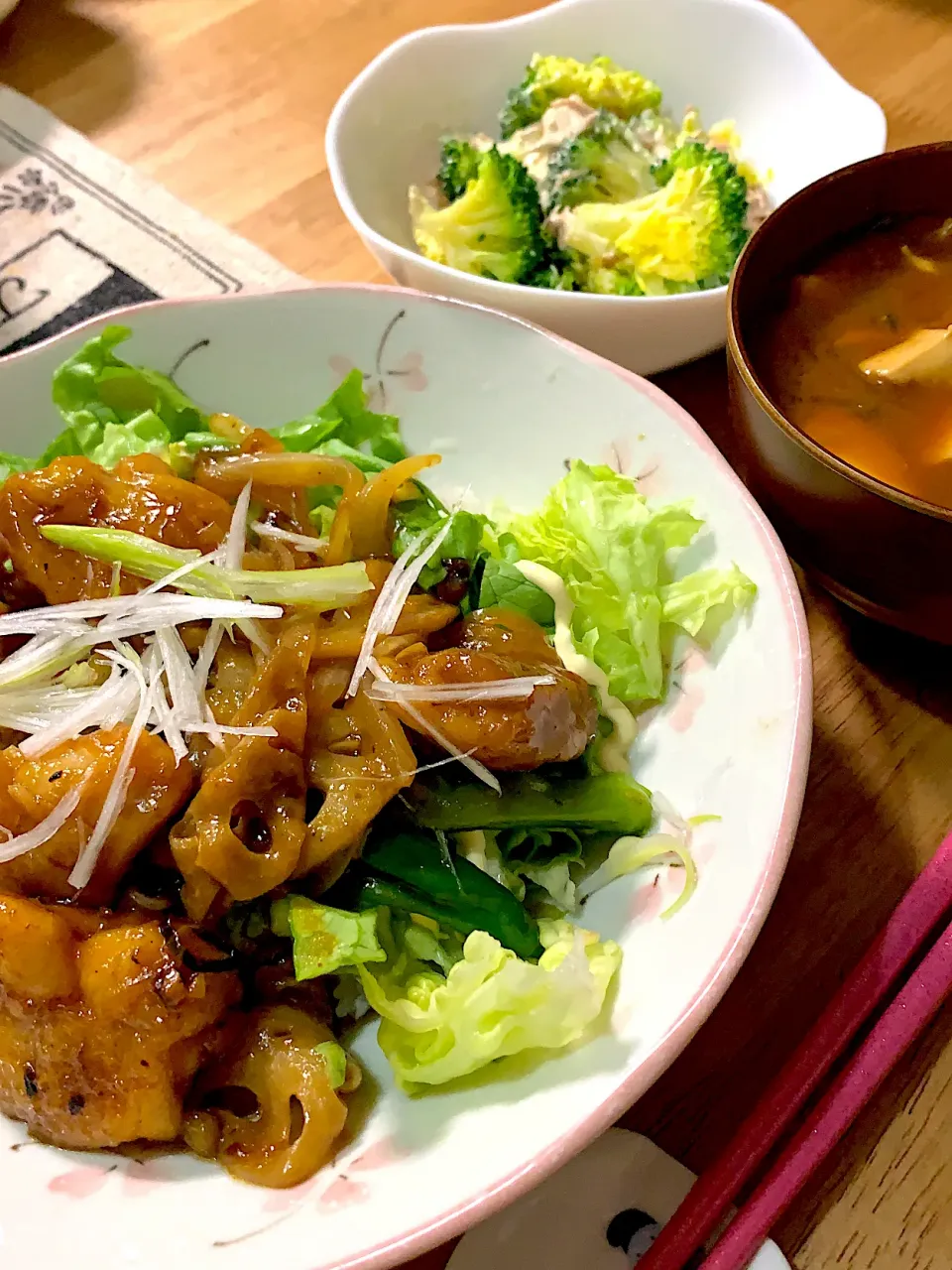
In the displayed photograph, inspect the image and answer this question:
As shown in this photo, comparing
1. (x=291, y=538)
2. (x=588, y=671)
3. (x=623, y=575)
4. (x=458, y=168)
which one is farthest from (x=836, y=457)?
(x=458, y=168)

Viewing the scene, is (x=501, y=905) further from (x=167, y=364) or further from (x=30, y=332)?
(x=30, y=332)

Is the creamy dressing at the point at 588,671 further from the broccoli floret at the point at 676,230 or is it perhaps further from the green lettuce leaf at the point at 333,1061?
the broccoli floret at the point at 676,230

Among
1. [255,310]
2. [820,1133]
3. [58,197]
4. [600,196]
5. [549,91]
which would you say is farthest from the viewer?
[58,197]

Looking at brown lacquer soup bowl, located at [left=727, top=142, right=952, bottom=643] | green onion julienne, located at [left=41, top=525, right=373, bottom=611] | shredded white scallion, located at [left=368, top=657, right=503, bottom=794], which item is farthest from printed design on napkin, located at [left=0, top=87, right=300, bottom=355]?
shredded white scallion, located at [left=368, top=657, right=503, bottom=794]

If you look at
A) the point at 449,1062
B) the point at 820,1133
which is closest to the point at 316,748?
the point at 449,1062

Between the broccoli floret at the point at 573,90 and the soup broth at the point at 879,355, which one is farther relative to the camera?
the broccoli floret at the point at 573,90

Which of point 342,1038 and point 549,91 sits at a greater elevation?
point 549,91

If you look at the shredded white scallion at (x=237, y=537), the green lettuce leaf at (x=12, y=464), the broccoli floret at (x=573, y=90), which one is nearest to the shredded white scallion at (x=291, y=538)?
the shredded white scallion at (x=237, y=537)

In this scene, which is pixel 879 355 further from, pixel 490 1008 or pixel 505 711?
pixel 490 1008
